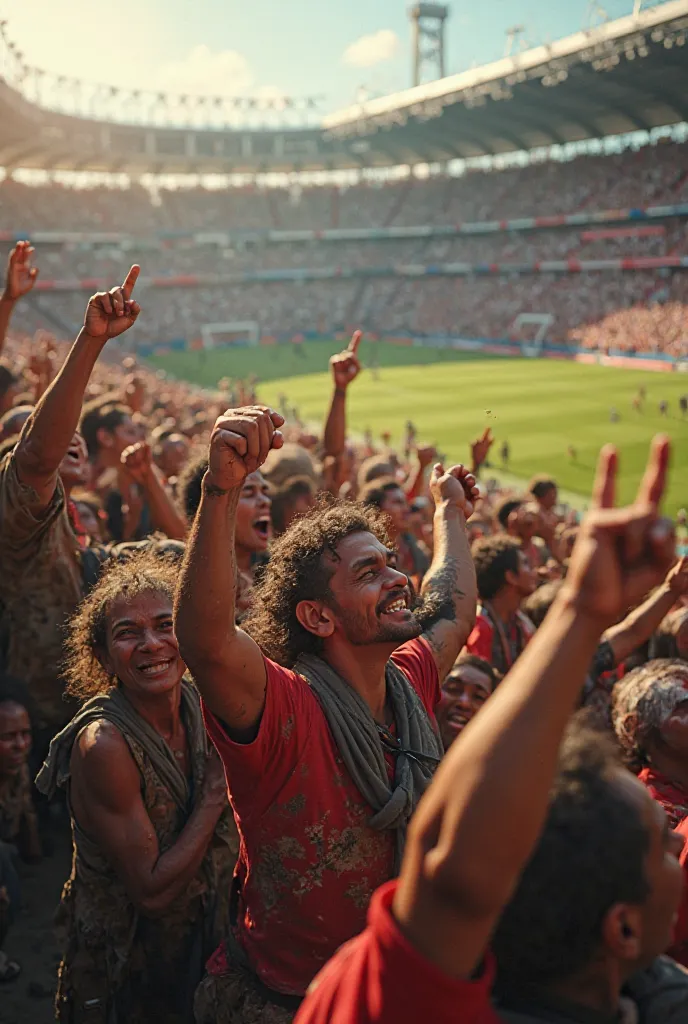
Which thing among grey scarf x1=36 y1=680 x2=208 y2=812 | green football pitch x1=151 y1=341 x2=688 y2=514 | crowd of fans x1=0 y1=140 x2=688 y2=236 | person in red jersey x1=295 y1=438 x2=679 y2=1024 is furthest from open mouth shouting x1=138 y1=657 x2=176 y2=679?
crowd of fans x1=0 y1=140 x2=688 y2=236

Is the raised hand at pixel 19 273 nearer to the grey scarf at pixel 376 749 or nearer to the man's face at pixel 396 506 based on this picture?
the man's face at pixel 396 506

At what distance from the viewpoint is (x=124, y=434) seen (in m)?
7.55

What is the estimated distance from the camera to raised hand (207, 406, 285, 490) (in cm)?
254

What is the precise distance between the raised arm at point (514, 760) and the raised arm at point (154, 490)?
4.34m

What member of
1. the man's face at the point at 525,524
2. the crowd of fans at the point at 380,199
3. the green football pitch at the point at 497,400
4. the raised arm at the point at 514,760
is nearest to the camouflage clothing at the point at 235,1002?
the raised arm at the point at 514,760

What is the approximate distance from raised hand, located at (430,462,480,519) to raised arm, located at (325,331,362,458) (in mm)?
1395

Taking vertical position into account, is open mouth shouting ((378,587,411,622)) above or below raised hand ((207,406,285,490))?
below

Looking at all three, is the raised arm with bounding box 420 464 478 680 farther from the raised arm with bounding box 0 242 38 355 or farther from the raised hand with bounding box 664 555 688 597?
the raised arm with bounding box 0 242 38 355

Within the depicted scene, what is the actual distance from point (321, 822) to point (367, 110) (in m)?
64.9

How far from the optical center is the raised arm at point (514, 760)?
59.4 inches

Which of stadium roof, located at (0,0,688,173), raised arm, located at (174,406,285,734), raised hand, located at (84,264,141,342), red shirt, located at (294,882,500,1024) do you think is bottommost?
red shirt, located at (294,882,500,1024)

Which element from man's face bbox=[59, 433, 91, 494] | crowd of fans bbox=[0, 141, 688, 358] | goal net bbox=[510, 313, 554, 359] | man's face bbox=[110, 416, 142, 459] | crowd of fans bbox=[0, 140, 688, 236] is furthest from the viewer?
crowd of fans bbox=[0, 140, 688, 236]

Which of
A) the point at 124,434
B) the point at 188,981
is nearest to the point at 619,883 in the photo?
the point at 188,981

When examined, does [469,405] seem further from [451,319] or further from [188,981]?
[188,981]
